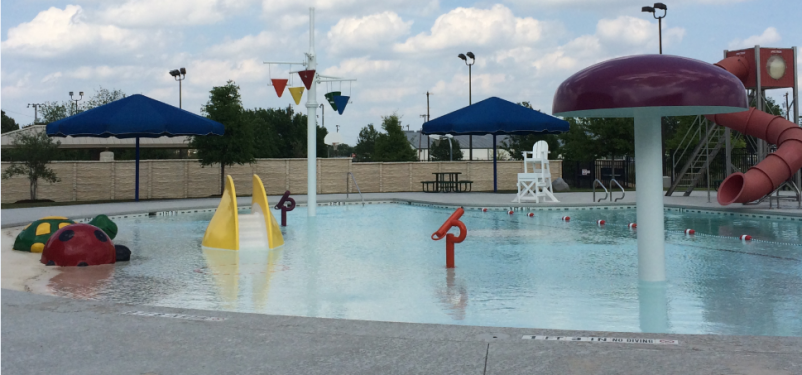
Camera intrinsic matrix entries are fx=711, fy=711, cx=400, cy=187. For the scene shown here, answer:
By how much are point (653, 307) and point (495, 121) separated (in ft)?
55.4

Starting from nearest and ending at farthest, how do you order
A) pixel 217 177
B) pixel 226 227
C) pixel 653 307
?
pixel 653 307 → pixel 226 227 → pixel 217 177

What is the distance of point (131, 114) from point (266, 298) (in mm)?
15480

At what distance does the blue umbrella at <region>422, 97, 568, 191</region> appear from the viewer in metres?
23.2

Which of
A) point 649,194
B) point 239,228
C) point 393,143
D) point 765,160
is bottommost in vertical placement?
point 239,228

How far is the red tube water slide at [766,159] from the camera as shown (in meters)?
16.6

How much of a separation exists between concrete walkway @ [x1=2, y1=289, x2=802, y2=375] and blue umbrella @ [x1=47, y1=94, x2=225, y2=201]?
53.5 feet

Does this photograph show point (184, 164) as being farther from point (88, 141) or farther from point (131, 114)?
point (88, 141)

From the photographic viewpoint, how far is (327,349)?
4.41 m

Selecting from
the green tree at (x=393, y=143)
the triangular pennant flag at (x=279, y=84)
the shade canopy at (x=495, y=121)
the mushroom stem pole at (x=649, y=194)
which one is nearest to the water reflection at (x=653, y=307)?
the mushroom stem pole at (x=649, y=194)

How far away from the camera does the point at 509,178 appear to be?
3136 cm

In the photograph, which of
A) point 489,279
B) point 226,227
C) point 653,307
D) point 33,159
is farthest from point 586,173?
point 653,307

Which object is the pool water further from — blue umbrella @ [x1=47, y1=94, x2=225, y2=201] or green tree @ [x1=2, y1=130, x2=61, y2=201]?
green tree @ [x1=2, y1=130, x2=61, y2=201]

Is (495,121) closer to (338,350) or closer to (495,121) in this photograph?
(495,121)

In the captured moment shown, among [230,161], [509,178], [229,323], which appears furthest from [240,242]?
[509,178]
